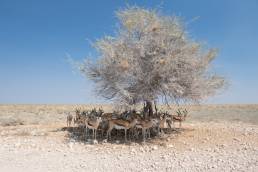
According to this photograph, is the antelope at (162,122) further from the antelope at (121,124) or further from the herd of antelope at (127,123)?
the antelope at (121,124)

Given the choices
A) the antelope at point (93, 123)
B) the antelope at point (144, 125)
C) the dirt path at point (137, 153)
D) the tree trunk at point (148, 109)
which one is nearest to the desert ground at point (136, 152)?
the dirt path at point (137, 153)

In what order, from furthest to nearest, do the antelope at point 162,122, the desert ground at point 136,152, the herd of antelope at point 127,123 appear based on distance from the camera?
1. the antelope at point 162,122
2. the herd of antelope at point 127,123
3. the desert ground at point 136,152

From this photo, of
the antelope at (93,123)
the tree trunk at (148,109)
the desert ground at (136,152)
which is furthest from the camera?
the tree trunk at (148,109)

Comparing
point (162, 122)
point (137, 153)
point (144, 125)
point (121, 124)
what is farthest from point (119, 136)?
point (137, 153)

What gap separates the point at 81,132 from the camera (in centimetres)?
1842

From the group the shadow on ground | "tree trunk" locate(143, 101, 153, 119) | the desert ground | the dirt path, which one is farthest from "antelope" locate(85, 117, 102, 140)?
"tree trunk" locate(143, 101, 153, 119)

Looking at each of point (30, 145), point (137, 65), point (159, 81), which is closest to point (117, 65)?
point (137, 65)

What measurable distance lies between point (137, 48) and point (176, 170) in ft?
20.2

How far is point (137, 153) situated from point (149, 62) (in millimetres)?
4183

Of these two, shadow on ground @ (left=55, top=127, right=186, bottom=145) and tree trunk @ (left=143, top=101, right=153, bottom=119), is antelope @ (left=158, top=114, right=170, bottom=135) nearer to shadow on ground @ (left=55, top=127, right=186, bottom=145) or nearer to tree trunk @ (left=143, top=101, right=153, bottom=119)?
shadow on ground @ (left=55, top=127, right=186, bottom=145)

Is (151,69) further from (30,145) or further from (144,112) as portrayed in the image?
(30,145)

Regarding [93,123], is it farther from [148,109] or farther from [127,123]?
[148,109]

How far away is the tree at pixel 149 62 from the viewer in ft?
54.3

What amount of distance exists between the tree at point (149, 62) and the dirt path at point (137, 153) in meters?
2.02
